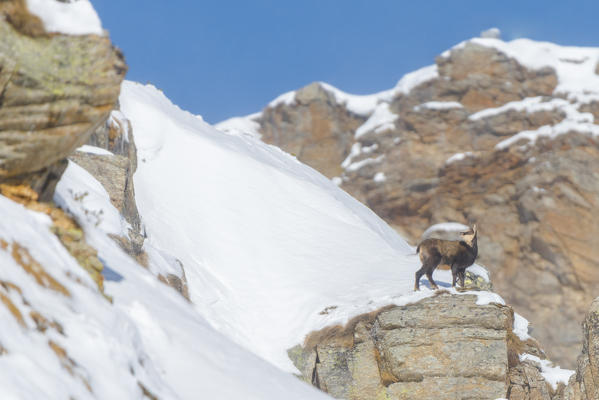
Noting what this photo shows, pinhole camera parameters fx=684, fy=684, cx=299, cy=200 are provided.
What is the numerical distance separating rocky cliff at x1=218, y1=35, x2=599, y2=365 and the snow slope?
2198 centimetres

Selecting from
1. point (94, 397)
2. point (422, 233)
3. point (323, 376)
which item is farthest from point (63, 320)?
point (422, 233)

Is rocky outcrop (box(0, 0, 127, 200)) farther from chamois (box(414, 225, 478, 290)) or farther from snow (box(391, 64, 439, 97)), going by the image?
snow (box(391, 64, 439, 97))

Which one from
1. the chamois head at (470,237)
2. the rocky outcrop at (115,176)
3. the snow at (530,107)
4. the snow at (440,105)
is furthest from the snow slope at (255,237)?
the snow at (440,105)

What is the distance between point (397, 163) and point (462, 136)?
16.8 feet

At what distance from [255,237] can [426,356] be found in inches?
283

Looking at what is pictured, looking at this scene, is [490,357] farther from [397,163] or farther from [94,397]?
[397,163]

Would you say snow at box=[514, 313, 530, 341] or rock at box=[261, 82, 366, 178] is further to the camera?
rock at box=[261, 82, 366, 178]

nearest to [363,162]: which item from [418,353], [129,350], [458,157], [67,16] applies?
[458,157]

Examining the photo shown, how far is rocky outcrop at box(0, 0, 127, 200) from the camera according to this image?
6102 mm

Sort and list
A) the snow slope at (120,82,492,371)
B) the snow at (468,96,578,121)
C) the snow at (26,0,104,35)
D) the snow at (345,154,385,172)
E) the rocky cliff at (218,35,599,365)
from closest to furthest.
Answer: the snow at (26,0,104,35) → the snow slope at (120,82,492,371) → the rocky cliff at (218,35,599,365) → the snow at (468,96,578,121) → the snow at (345,154,385,172)

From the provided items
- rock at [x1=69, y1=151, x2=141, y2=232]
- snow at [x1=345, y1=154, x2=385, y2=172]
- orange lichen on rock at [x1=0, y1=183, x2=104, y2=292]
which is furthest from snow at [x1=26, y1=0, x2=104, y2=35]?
snow at [x1=345, y1=154, x2=385, y2=172]

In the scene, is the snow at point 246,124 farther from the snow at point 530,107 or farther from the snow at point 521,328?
the snow at point 521,328

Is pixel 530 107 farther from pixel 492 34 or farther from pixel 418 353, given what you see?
pixel 418 353

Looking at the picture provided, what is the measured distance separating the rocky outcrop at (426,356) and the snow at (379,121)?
3770cm
